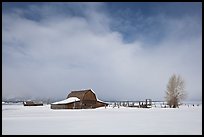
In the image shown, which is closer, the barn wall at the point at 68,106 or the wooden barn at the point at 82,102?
the barn wall at the point at 68,106

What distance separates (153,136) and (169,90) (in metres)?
Answer: 58.2

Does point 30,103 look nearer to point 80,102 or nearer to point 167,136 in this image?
point 80,102

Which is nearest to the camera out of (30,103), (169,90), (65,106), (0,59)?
(0,59)

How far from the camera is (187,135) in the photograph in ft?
44.2

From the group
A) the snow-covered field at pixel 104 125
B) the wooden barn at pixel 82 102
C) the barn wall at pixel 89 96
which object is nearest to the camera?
the snow-covered field at pixel 104 125

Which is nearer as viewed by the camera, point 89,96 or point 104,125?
point 104,125

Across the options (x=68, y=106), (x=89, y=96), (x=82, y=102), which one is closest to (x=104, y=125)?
(x=68, y=106)

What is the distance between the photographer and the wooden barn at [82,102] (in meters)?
65.2

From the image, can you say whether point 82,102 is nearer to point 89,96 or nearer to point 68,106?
point 89,96

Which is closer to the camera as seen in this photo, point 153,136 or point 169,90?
point 153,136

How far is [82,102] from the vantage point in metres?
66.1

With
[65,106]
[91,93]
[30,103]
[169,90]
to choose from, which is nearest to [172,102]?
[169,90]

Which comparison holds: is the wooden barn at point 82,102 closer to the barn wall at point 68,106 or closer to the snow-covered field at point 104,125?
the barn wall at point 68,106

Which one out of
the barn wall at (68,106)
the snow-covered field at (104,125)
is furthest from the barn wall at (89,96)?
the snow-covered field at (104,125)
